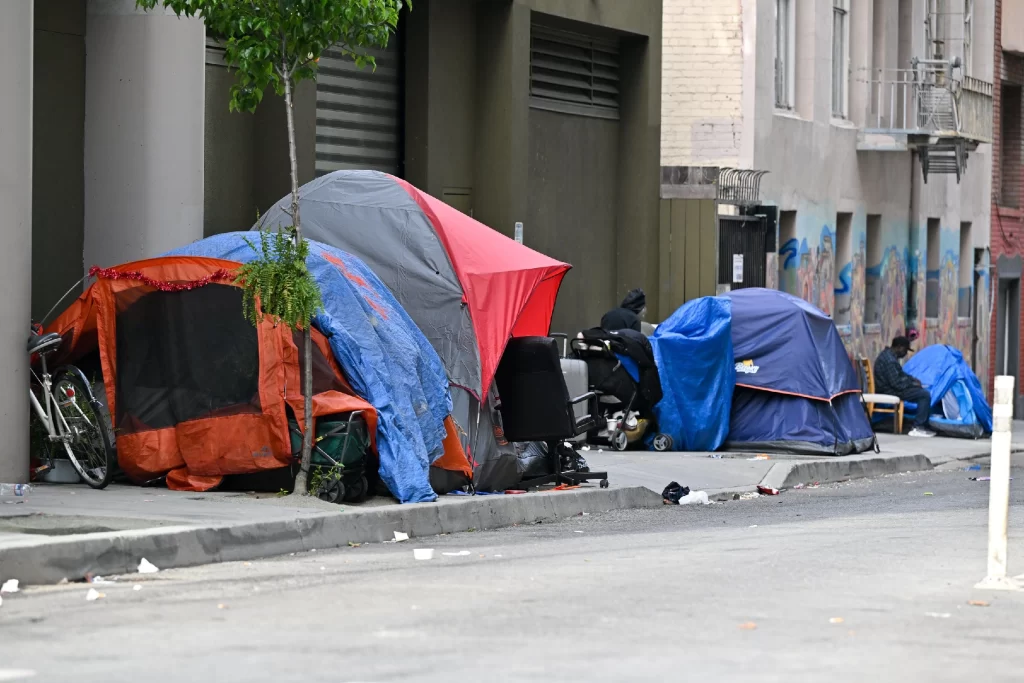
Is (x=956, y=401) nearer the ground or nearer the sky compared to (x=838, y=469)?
nearer the sky

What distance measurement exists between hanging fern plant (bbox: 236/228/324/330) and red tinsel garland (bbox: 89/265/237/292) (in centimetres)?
29

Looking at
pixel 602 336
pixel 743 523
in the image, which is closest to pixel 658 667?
pixel 743 523

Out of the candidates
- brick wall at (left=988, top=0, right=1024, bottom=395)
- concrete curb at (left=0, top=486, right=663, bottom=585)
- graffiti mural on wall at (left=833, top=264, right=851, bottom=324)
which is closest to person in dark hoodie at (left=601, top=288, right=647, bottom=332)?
concrete curb at (left=0, top=486, right=663, bottom=585)

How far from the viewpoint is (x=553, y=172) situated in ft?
75.4

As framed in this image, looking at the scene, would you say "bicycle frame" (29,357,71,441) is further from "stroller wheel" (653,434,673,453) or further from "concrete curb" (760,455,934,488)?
"stroller wheel" (653,434,673,453)

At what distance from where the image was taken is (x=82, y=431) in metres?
12.6

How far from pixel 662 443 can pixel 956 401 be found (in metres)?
7.99

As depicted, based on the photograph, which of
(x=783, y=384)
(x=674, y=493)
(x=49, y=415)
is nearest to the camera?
(x=49, y=415)

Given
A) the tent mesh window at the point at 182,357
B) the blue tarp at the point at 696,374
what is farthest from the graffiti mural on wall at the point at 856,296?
the tent mesh window at the point at 182,357

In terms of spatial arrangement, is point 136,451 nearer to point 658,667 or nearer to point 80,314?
point 80,314

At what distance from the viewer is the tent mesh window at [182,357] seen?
1259 centimetres

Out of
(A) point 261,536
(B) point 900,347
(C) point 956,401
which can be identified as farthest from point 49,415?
(C) point 956,401

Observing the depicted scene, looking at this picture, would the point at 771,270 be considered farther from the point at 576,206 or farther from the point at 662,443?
the point at 662,443

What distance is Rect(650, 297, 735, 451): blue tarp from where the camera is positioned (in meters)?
19.8
